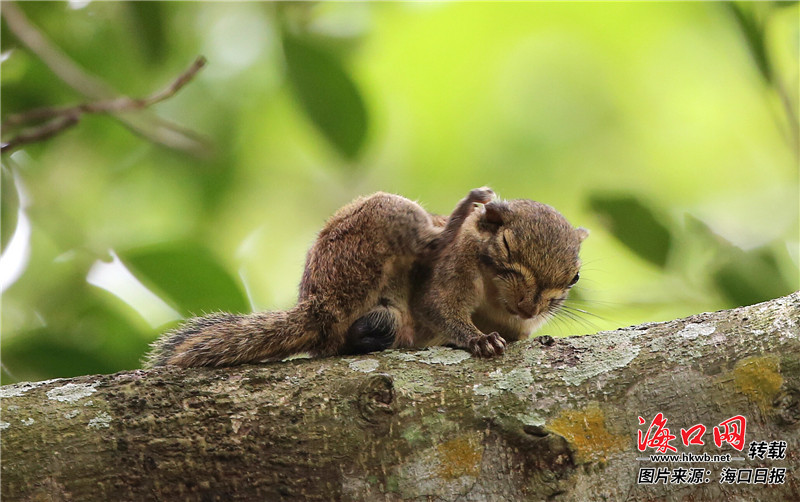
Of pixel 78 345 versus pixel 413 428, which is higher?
pixel 78 345

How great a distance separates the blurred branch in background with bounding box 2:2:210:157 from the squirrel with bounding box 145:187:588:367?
114 centimetres

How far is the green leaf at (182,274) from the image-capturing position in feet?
11.8

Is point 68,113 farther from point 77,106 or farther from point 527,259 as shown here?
point 527,259

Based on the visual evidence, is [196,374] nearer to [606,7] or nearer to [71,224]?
[71,224]

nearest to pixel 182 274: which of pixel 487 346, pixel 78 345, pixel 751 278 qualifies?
pixel 78 345

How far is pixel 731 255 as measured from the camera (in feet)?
11.6

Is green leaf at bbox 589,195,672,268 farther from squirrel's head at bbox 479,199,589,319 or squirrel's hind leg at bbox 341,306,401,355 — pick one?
squirrel's hind leg at bbox 341,306,401,355

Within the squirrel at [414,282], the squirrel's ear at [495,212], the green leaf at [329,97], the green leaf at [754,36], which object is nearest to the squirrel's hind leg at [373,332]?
the squirrel at [414,282]

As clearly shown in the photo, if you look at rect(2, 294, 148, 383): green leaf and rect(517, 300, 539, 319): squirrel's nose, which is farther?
rect(517, 300, 539, 319): squirrel's nose

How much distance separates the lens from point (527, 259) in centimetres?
393

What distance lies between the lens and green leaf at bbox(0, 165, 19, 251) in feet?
12.9

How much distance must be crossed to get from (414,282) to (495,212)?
0.58 meters

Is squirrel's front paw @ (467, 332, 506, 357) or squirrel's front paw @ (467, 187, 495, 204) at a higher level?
squirrel's front paw @ (467, 187, 495, 204)

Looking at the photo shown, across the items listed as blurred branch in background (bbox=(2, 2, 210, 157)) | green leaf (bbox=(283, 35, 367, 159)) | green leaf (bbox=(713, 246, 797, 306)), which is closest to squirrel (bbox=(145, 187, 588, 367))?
green leaf (bbox=(283, 35, 367, 159))
